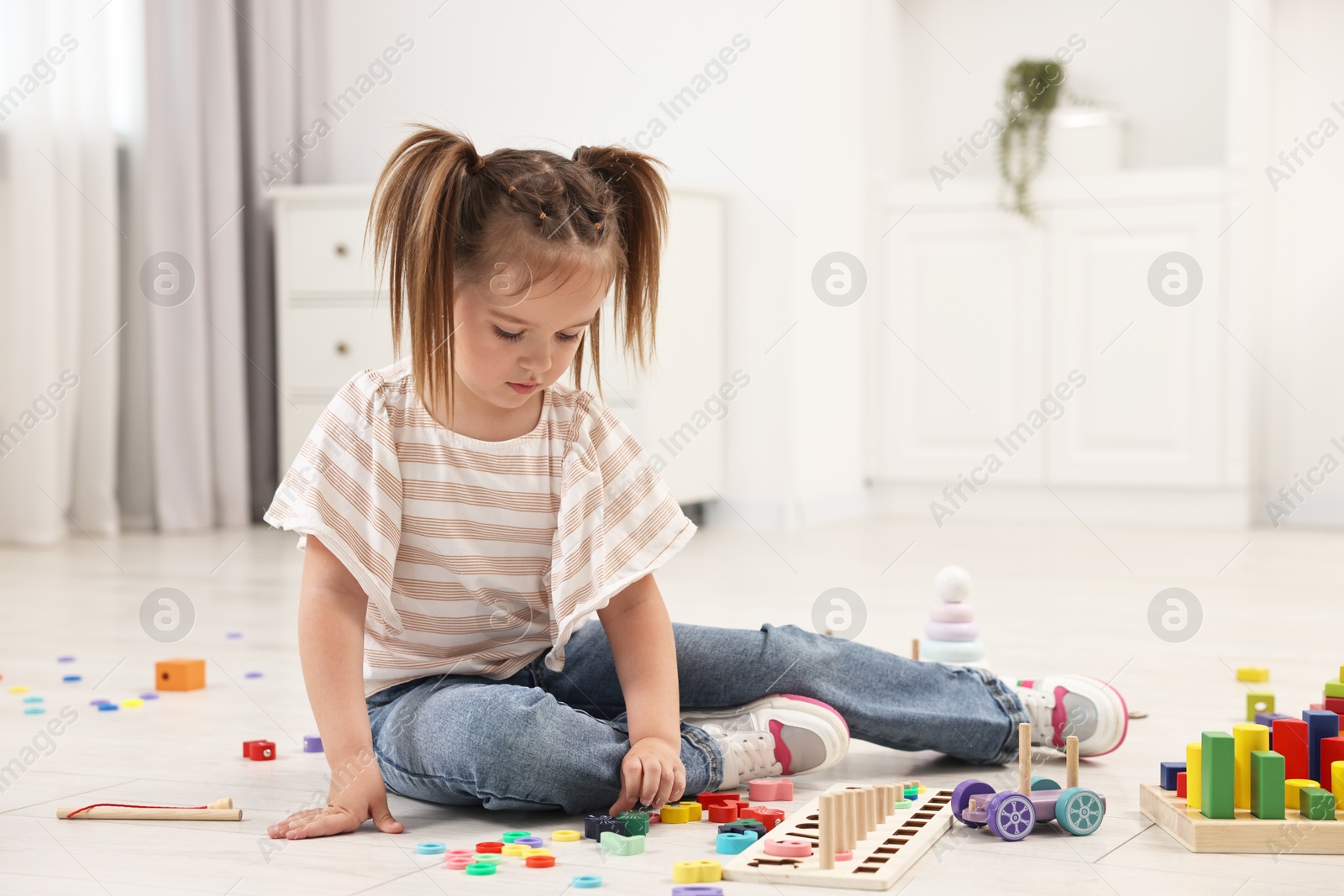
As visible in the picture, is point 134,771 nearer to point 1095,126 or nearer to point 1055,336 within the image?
point 1055,336

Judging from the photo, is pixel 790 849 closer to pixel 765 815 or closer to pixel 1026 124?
pixel 765 815

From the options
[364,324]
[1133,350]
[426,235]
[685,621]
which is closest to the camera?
[426,235]

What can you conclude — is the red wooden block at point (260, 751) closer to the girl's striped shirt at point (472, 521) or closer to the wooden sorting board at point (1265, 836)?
the girl's striped shirt at point (472, 521)

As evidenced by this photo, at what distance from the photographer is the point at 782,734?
106 centimetres

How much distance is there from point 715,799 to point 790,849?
0.49ft

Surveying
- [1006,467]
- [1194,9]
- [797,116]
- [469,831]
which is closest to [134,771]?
[469,831]

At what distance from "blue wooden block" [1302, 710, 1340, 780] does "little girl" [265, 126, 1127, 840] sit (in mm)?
206

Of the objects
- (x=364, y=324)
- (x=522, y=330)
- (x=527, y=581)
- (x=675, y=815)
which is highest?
(x=364, y=324)

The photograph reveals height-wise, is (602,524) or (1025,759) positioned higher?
(602,524)

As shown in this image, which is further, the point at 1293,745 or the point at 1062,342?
the point at 1062,342

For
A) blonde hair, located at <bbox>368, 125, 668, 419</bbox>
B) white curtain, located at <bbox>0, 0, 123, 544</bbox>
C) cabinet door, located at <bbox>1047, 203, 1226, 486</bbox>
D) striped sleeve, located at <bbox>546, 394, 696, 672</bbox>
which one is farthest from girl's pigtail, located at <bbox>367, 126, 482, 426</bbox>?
cabinet door, located at <bbox>1047, 203, 1226, 486</bbox>

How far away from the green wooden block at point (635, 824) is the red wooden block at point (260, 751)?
1.21 ft

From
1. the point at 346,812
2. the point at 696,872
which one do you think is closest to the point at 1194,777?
the point at 696,872

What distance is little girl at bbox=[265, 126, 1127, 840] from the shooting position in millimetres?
929
